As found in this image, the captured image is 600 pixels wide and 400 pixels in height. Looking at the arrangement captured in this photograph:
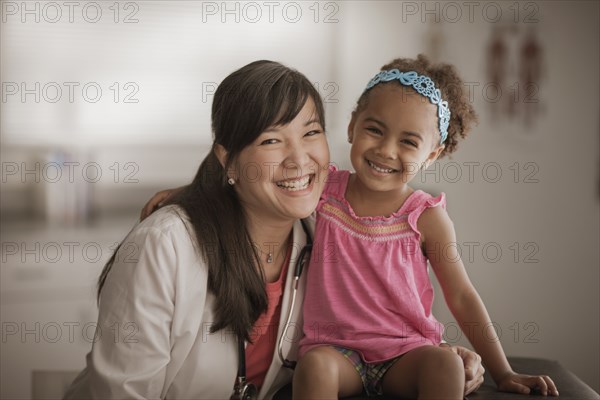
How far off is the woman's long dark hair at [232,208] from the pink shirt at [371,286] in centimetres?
16

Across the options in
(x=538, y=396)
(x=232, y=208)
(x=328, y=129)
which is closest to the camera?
(x=538, y=396)

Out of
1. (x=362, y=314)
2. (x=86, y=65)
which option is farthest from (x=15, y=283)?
(x=362, y=314)

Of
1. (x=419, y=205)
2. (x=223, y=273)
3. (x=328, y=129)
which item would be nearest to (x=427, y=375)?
(x=419, y=205)

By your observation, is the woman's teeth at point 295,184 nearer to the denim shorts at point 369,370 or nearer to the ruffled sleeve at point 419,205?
the ruffled sleeve at point 419,205

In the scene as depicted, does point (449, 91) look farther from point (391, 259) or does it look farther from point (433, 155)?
point (391, 259)

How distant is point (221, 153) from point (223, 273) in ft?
1.05

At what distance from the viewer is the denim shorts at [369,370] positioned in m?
1.64

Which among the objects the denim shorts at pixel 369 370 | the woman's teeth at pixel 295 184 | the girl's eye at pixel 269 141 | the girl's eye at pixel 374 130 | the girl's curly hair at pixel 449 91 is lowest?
the denim shorts at pixel 369 370

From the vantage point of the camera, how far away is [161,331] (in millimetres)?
1648

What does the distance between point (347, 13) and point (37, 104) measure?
1640 millimetres

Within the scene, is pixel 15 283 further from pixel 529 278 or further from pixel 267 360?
pixel 529 278

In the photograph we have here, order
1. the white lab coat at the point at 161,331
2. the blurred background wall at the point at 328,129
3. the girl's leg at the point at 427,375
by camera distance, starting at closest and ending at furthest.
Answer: the girl's leg at the point at 427,375, the white lab coat at the point at 161,331, the blurred background wall at the point at 328,129

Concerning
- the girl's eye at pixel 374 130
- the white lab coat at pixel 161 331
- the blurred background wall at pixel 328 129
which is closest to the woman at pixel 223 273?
the white lab coat at pixel 161 331

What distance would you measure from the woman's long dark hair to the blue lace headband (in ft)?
0.65
